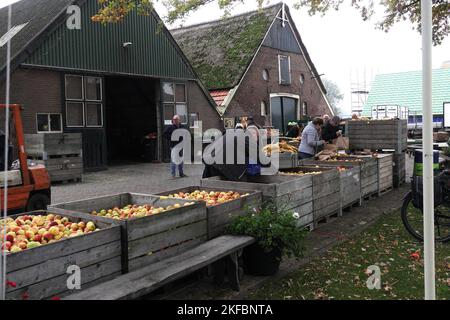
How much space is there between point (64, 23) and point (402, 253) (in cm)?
1312

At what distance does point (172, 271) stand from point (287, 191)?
10.2ft

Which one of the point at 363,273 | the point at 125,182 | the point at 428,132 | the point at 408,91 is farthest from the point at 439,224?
the point at 408,91

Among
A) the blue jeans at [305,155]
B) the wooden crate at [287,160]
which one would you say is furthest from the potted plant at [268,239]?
the blue jeans at [305,155]

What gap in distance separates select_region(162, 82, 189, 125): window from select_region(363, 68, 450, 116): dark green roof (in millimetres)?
22782

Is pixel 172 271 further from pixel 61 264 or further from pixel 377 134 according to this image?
pixel 377 134

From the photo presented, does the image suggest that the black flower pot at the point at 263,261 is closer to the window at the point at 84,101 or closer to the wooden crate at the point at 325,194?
the wooden crate at the point at 325,194

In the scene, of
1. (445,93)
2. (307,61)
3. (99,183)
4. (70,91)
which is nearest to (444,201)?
(99,183)

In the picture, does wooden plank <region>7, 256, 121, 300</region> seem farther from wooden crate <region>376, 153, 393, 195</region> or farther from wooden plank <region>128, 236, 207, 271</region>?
wooden crate <region>376, 153, 393, 195</region>

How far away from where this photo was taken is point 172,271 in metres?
4.38

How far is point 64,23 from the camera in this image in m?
15.3

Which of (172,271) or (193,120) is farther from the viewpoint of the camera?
(193,120)

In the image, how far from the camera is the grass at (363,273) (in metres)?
5.13

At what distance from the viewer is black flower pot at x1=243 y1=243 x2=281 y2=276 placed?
18.1 ft

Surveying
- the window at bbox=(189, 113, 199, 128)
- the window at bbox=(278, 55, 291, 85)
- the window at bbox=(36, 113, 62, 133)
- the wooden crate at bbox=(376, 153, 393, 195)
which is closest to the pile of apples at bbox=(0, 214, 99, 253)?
the wooden crate at bbox=(376, 153, 393, 195)
